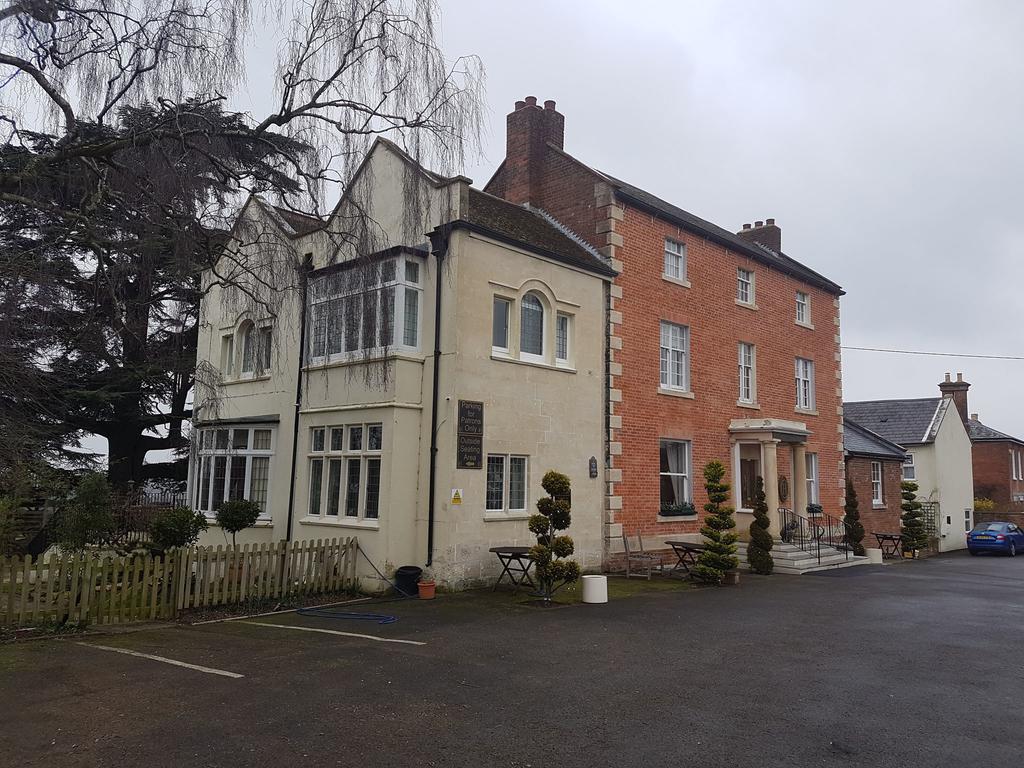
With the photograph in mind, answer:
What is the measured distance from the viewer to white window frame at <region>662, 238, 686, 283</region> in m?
21.1

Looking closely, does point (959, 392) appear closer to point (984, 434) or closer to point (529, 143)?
point (984, 434)

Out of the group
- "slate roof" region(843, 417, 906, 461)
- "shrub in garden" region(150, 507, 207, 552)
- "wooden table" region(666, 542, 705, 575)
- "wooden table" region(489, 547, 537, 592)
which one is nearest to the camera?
"shrub in garden" region(150, 507, 207, 552)

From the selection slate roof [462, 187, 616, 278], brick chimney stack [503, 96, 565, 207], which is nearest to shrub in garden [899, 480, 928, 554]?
slate roof [462, 187, 616, 278]

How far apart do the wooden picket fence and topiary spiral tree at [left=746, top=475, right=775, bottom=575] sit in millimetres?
10413

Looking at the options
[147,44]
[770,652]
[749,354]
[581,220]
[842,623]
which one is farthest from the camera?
[749,354]

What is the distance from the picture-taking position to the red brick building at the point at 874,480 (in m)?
28.3

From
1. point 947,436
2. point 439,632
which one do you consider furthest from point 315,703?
point 947,436

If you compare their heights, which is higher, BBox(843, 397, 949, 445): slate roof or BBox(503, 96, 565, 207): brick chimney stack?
BBox(503, 96, 565, 207): brick chimney stack

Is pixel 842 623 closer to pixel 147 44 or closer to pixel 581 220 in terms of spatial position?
pixel 581 220

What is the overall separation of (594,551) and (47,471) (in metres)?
11.3

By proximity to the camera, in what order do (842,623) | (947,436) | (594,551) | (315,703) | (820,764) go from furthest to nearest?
(947,436), (594,551), (842,623), (315,703), (820,764)

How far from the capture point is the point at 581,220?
19844mm

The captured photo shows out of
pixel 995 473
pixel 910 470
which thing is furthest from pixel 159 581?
pixel 995 473

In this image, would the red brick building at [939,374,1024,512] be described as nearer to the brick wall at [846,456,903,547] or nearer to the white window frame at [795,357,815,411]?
the brick wall at [846,456,903,547]
